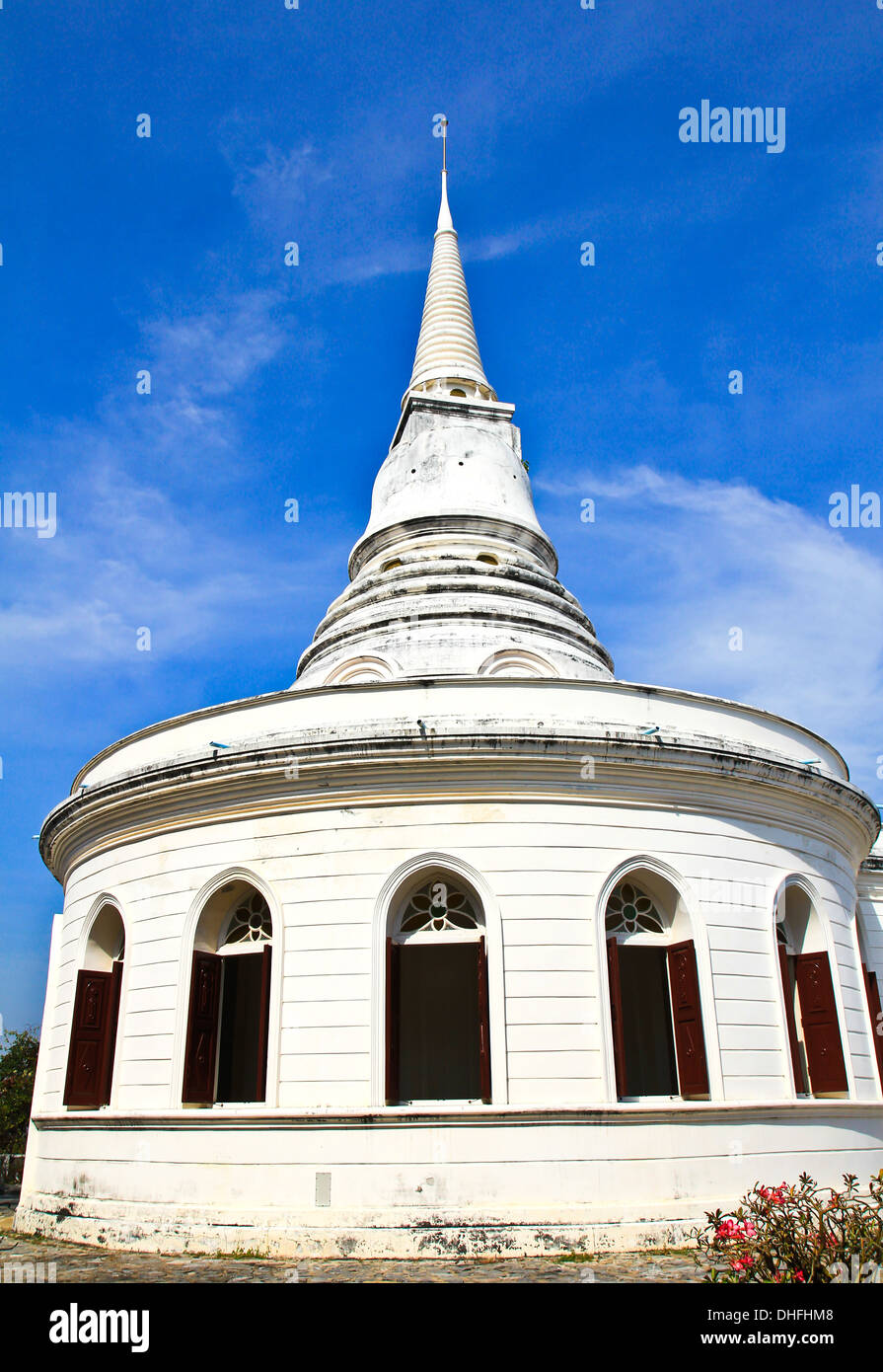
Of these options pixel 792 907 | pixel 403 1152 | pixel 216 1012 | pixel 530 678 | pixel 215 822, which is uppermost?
pixel 530 678

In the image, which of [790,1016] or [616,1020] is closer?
[616,1020]

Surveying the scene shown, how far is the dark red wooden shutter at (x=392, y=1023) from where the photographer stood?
38.0 feet

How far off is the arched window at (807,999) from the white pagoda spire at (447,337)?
16619 millimetres

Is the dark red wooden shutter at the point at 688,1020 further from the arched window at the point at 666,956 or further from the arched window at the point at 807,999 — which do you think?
the arched window at the point at 807,999

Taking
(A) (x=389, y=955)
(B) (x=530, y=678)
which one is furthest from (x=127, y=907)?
(B) (x=530, y=678)

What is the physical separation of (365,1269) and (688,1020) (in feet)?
15.7

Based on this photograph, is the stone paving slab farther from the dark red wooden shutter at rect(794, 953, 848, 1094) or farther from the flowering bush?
the dark red wooden shutter at rect(794, 953, 848, 1094)

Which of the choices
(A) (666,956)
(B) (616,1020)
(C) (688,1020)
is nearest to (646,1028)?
(A) (666,956)

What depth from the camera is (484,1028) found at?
11.7 m

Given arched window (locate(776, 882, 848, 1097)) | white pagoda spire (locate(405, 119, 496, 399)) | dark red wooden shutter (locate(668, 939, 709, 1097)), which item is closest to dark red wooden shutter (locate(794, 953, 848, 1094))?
arched window (locate(776, 882, 848, 1097))

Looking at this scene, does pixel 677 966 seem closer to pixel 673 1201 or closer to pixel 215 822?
pixel 673 1201

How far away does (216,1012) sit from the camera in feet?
42.3

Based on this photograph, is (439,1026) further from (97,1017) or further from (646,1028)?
(97,1017)

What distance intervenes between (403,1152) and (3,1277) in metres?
4.37
